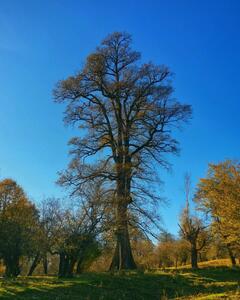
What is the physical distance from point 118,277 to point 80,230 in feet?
14.3

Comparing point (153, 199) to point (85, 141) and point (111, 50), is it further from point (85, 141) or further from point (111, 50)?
point (111, 50)

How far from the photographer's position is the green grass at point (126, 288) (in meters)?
17.4

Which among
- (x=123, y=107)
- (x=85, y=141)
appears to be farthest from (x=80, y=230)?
(x=123, y=107)

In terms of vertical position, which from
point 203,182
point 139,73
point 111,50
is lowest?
point 203,182

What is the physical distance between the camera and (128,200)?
31.3 metres

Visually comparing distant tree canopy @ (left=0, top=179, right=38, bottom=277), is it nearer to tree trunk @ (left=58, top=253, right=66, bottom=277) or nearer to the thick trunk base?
tree trunk @ (left=58, top=253, right=66, bottom=277)

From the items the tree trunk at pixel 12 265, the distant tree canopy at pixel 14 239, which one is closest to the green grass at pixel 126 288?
the distant tree canopy at pixel 14 239

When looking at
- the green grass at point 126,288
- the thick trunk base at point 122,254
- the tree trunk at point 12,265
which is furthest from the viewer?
the tree trunk at point 12,265

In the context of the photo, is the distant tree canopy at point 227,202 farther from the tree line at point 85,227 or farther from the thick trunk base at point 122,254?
the thick trunk base at point 122,254

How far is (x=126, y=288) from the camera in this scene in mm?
20938

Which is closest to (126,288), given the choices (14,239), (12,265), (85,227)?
(85,227)

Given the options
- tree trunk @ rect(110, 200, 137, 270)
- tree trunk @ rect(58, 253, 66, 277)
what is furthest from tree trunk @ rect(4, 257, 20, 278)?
tree trunk @ rect(58, 253, 66, 277)

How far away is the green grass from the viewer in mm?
17359

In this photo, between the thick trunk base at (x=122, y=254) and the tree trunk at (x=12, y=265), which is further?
the tree trunk at (x=12, y=265)
